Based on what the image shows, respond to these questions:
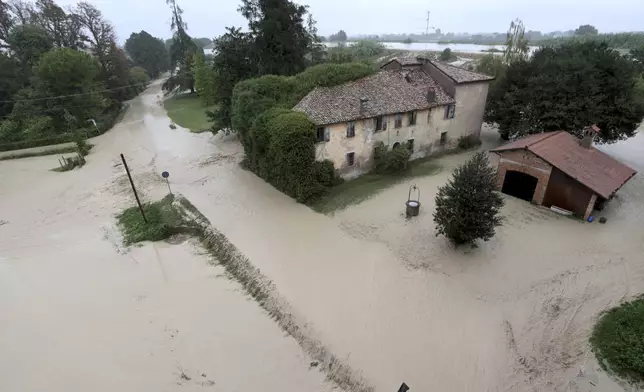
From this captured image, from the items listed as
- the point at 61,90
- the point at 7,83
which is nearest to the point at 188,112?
the point at 61,90

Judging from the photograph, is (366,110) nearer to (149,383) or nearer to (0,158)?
(149,383)

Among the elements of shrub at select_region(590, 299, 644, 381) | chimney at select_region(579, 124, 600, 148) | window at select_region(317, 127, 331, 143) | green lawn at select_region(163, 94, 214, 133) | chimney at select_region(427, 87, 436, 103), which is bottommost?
shrub at select_region(590, 299, 644, 381)

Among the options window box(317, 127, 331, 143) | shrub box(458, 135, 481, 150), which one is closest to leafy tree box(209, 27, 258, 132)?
window box(317, 127, 331, 143)

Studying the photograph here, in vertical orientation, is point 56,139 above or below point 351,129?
below

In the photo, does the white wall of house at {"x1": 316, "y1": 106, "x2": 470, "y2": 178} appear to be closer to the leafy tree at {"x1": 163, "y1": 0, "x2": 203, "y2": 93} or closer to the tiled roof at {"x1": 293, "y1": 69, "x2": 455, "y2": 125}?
the tiled roof at {"x1": 293, "y1": 69, "x2": 455, "y2": 125}

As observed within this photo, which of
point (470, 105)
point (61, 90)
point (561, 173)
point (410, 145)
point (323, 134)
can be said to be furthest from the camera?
point (61, 90)

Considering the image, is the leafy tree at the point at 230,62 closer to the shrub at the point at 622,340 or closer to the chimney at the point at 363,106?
the chimney at the point at 363,106

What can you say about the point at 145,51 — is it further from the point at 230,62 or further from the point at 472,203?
the point at 472,203
